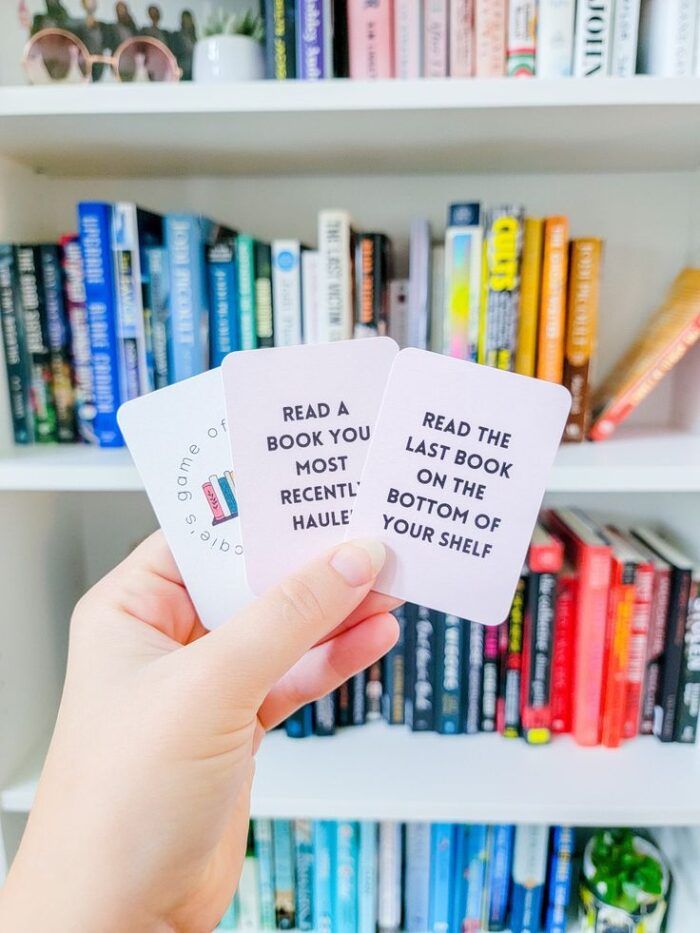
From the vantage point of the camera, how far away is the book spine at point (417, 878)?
40.1 inches

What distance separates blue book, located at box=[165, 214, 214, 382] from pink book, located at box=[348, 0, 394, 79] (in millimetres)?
262

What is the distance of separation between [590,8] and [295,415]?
1.87 ft

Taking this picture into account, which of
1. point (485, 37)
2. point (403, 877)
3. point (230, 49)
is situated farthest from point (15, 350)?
point (403, 877)

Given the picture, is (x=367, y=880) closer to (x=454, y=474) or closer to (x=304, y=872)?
(x=304, y=872)

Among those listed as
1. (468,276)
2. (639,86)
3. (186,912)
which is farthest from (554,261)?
(186,912)

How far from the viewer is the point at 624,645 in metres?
0.95

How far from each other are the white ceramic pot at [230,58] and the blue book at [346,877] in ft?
3.23

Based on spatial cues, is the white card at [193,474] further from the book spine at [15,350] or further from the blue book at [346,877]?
the blue book at [346,877]

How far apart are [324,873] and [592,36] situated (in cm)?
113

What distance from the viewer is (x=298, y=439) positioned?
63 centimetres

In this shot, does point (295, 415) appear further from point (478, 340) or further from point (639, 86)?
point (639, 86)

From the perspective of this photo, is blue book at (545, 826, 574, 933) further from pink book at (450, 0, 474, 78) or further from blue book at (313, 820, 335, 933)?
pink book at (450, 0, 474, 78)

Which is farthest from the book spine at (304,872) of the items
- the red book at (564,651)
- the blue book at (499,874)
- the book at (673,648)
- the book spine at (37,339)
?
the book spine at (37,339)

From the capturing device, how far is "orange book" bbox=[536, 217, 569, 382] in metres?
0.86
